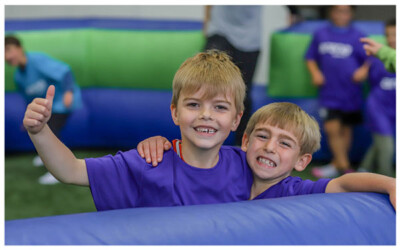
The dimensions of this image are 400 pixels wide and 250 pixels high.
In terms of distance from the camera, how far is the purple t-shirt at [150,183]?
3.12 feet

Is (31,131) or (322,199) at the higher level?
(31,131)

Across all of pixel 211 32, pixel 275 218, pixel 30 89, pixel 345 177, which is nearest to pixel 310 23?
pixel 211 32

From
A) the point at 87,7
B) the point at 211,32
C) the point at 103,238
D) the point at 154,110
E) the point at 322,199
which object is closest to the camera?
the point at 103,238

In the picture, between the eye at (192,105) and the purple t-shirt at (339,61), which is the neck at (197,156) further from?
the purple t-shirt at (339,61)

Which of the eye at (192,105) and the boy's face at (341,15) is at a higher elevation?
the boy's face at (341,15)

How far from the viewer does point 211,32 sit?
6.48ft

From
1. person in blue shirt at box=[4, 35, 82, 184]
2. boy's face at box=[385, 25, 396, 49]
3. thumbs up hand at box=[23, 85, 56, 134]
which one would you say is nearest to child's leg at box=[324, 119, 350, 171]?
boy's face at box=[385, 25, 396, 49]

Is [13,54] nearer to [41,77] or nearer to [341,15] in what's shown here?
[41,77]

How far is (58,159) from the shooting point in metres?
0.88

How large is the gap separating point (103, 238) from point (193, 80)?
0.34 metres

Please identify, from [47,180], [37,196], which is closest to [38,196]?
[37,196]

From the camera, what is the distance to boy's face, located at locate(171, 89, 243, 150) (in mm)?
932

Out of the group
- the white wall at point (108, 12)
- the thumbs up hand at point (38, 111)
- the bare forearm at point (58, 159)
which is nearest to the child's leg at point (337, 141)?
the bare forearm at point (58, 159)

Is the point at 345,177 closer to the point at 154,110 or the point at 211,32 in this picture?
the point at 211,32
